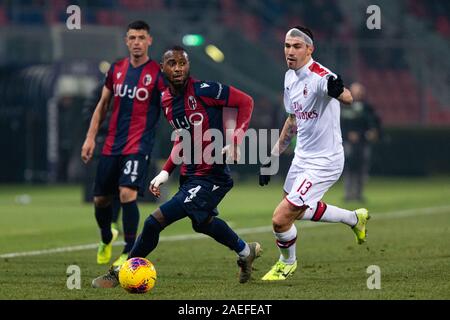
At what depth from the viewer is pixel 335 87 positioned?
8.97 m

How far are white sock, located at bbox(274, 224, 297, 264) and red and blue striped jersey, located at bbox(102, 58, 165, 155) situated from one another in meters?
1.92

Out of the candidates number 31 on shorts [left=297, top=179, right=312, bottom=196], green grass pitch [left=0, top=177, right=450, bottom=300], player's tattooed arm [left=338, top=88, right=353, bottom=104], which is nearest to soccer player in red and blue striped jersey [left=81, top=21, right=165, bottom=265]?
green grass pitch [left=0, top=177, right=450, bottom=300]

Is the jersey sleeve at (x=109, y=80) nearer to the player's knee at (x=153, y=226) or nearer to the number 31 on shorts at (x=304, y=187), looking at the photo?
the player's knee at (x=153, y=226)

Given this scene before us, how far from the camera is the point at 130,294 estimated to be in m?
8.60

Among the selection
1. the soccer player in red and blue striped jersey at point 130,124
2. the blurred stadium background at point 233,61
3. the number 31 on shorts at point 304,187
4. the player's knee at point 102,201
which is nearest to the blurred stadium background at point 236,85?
the blurred stadium background at point 233,61

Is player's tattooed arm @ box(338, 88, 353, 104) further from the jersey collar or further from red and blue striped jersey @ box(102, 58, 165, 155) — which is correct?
red and blue striped jersey @ box(102, 58, 165, 155)

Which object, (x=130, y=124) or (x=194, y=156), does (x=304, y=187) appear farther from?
(x=130, y=124)

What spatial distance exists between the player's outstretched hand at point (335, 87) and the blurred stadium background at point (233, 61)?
18.3 metres

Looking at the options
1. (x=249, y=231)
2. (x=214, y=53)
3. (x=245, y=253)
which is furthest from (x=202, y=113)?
(x=214, y=53)

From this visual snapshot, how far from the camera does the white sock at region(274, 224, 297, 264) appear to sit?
963 cm

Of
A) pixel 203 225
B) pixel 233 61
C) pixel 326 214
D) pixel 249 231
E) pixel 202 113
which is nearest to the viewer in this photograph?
pixel 202 113

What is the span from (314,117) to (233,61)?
2219cm

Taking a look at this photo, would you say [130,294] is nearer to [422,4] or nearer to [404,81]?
[404,81]
